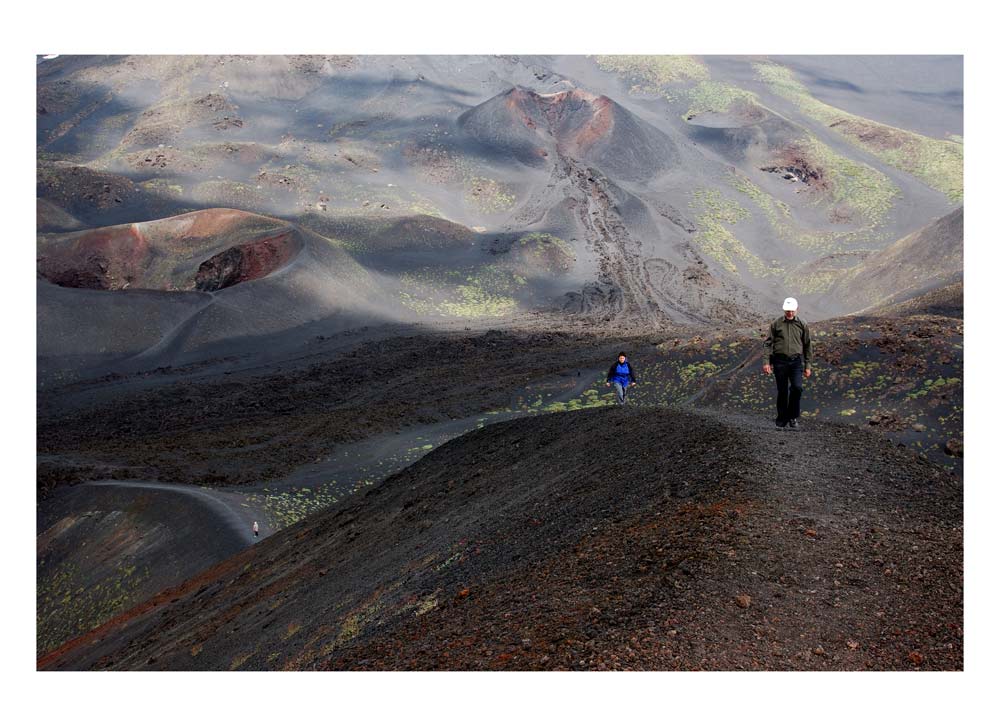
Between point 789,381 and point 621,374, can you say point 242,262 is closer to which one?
point 621,374

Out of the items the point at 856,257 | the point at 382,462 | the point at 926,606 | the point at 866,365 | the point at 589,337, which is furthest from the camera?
the point at 856,257

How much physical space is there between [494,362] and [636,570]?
2800cm

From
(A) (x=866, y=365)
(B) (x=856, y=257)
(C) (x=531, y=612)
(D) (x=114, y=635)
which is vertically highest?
(C) (x=531, y=612)

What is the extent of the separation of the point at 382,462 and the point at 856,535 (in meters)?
17.6

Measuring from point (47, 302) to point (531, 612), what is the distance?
40.5m

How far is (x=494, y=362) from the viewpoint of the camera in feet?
119

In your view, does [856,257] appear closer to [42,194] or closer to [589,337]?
[589,337]

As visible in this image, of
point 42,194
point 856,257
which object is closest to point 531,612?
point 856,257

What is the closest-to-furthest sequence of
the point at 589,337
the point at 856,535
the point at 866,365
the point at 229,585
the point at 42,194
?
the point at 856,535 → the point at 229,585 → the point at 866,365 → the point at 589,337 → the point at 42,194

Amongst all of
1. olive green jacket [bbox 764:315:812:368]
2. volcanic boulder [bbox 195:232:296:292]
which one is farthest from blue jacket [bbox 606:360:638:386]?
volcanic boulder [bbox 195:232:296:292]

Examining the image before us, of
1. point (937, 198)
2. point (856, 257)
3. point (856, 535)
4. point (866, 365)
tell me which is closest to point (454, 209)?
point (856, 257)

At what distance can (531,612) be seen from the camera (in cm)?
818

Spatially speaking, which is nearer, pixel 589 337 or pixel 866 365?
pixel 866 365

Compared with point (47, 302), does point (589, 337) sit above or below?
below
